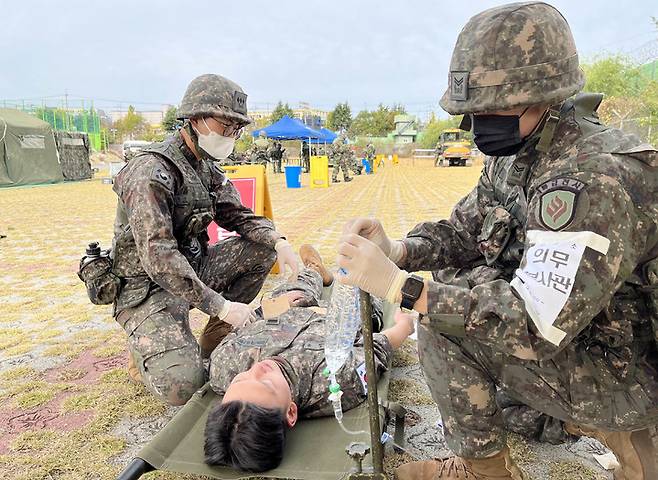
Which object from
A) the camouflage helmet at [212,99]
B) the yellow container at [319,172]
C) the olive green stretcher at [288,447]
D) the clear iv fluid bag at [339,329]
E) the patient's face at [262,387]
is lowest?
the yellow container at [319,172]

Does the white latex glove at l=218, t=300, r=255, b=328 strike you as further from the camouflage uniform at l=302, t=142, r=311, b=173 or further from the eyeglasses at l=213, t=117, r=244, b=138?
the camouflage uniform at l=302, t=142, r=311, b=173

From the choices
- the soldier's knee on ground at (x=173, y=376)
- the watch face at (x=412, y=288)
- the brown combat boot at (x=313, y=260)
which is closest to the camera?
the watch face at (x=412, y=288)

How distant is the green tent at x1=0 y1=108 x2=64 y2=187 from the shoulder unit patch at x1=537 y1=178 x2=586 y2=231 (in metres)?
20.7

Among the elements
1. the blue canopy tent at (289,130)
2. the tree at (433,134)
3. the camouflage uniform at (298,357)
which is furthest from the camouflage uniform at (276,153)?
the tree at (433,134)

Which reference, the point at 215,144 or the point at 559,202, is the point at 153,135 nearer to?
the point at 215,144

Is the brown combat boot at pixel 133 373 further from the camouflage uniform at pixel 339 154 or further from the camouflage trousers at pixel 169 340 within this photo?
the camouflage uniform at pixel 339 154

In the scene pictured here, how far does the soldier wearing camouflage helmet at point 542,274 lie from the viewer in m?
1.56

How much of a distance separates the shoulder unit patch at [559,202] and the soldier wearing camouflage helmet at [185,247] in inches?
68.2

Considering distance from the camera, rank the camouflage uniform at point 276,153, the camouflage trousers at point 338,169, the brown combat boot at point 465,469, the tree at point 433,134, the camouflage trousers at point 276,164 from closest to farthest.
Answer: the brown combat boot at point 465,469, the camouflage trousers at point 338,169, the camouflage uniform at point 276,153, the camouflage trousers at point 276,164, the tree at point 433,134

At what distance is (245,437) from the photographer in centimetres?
211

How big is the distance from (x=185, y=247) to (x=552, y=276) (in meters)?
2.43

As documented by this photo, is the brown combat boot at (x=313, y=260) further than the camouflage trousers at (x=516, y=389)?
Yes

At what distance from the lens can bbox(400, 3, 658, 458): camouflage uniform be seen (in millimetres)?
1562

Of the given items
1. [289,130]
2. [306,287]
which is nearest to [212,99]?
[306,287]
